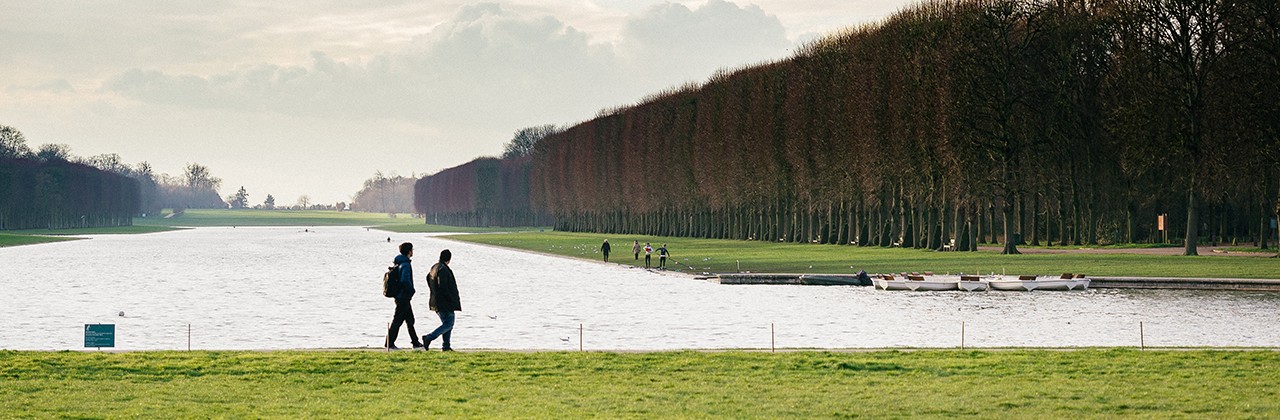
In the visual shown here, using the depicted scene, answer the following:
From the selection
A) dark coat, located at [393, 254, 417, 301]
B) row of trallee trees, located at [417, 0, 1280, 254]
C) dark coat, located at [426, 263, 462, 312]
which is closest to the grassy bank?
row of trallee trees, located at [417, 0, 1280, 254]

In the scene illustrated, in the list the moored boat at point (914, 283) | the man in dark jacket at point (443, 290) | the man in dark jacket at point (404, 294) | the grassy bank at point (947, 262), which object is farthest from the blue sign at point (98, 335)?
the grassy bank at point (947, 262)

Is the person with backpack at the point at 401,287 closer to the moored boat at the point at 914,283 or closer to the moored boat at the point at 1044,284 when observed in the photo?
the moored boat at the point at 914,283

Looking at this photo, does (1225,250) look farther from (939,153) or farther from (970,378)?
(970,378)

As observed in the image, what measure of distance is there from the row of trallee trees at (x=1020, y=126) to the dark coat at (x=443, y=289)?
4907cm

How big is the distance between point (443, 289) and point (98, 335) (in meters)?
6.61

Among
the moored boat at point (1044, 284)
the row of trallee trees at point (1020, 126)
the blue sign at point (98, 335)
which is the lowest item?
the blue sign at point (98, 335)

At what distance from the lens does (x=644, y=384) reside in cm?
2028

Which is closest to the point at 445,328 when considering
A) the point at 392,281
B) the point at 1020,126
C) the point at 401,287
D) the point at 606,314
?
the point at 401,287

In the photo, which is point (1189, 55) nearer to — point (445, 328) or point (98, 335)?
point (445, 328)

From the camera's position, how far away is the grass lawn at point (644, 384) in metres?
17.6

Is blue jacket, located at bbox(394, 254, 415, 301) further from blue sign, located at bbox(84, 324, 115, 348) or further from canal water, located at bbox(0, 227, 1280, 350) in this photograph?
blue sign, located at bbox(84, 324, 115, 348)

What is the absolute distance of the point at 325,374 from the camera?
21.6 metres

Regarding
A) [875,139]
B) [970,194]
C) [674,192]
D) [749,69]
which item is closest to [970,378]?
[970,194]

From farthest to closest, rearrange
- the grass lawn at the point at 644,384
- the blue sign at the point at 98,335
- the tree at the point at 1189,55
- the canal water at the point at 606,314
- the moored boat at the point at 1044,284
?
the tree at the point at 1189,55 → the moored boat at the point at 1044,284 → the canal water at the point at 606,314 → the blue sign at the point at 98,335 → the grass lawn at the point at 644,384
